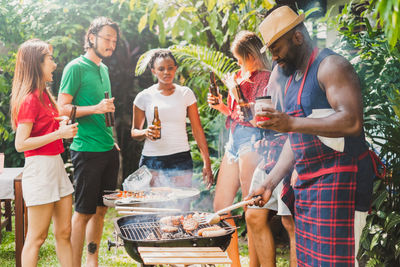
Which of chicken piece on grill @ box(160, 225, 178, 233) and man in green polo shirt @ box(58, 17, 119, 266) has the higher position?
man in green polo shirt @ box(58, 17, 119, 266)

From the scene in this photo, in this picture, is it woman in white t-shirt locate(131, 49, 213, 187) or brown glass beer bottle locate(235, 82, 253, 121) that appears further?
woman in white t-shirt locate(131, 49, 213, 187)

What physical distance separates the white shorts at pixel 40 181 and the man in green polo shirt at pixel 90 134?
45 centimetres

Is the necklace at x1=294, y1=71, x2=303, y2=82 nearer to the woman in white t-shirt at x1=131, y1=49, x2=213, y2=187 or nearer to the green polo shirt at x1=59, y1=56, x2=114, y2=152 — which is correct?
the woman in white t-shirt at x1=131, y1=49, x2=213, y2=187

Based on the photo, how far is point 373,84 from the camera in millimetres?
3939

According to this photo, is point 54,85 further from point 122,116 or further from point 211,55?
point 211,55

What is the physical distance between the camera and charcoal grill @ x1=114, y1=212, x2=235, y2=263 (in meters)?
2.63

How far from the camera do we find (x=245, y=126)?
11.8 feet

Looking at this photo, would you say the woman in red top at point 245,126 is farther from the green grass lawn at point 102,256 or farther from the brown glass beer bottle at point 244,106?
the green grass lawn at point 102,256

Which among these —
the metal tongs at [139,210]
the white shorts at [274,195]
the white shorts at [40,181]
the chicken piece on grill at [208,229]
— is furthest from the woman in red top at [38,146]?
the white shorts at [274,195]

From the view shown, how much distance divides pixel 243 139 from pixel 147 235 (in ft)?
4.00

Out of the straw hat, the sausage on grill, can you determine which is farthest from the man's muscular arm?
the sausage on grill

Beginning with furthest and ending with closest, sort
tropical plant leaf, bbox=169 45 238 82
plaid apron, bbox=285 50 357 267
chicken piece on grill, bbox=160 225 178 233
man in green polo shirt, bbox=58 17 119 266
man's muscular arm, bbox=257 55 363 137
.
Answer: tropical plant leaf, bbox=169 45 238 82, man in green polo shirt, bbox=58 17 119 266, chicken piece on grill, bbox=160 225 178 233, plaid apron, bbox=285 50 357 267, man's muscular arm, bbox=257 55 363 137

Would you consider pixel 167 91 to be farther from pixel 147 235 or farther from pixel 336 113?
pixel 336 113

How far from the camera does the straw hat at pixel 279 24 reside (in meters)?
2.30
